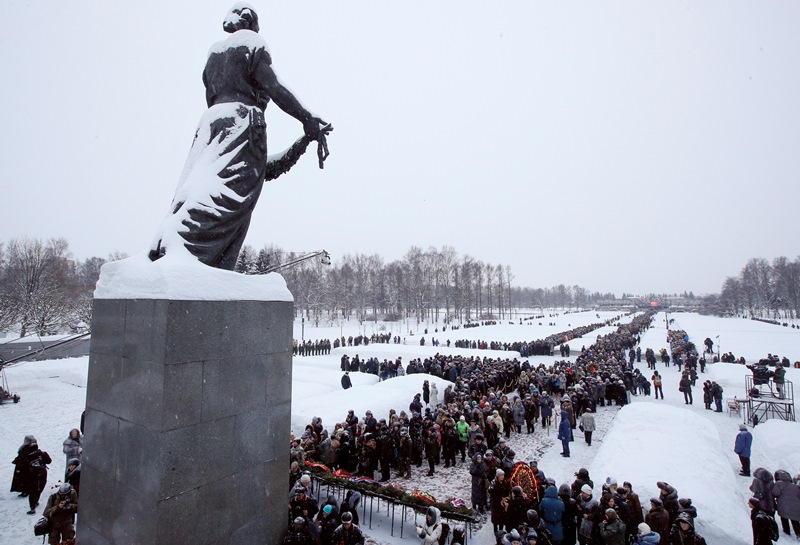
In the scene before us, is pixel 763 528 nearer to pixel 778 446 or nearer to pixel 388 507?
pixel 388 507

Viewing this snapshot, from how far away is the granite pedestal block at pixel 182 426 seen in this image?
3104 millimetres

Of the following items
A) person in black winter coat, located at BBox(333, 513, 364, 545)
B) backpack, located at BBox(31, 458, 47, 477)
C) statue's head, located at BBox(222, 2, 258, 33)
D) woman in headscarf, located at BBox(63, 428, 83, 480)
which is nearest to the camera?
statue's head, located at BBox(222, 2, 258, 33)

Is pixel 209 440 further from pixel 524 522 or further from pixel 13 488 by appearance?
pixel 13 488

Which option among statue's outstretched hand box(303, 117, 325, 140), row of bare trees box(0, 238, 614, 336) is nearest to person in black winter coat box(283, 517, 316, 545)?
statue's outstretched hand box(303, 117, 325, 140)

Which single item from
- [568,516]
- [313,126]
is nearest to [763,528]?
[568,516]

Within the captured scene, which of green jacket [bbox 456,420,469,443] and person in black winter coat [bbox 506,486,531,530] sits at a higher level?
person in black winter coat [bbox 506,486,531,530]

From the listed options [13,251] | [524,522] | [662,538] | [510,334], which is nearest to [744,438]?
[662,538]

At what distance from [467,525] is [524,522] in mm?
1354

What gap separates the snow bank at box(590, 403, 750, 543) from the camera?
22.5 feet

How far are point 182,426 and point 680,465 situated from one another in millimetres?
9460

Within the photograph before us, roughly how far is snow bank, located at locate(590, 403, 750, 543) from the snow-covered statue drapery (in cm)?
840

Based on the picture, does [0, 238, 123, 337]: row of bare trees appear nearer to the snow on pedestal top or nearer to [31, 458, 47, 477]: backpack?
[31, 458, 47, 477]: backpack

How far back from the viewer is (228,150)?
4043 mm

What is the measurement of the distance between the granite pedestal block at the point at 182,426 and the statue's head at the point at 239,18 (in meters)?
3.16
